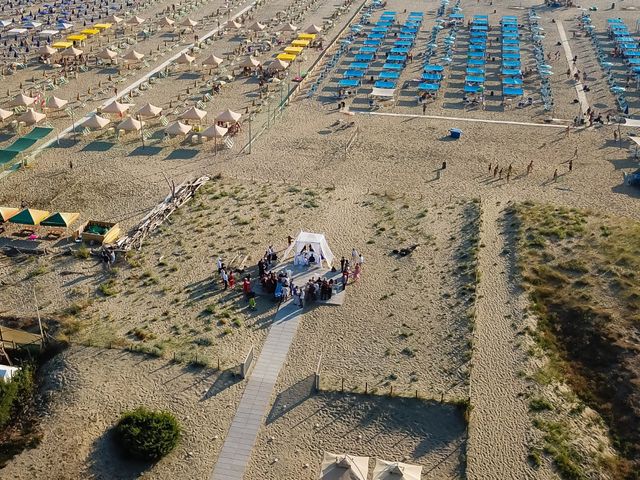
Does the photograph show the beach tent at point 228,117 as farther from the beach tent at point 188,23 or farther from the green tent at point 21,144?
the beach tent at point 188,23

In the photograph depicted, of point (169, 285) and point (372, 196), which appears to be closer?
point (169, 285)

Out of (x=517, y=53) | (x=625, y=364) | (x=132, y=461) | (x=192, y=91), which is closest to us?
(x=132, y=461)

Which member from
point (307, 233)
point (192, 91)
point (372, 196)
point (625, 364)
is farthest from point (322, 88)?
point (625, 364)

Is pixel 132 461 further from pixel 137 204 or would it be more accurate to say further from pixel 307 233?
pixel 137 204

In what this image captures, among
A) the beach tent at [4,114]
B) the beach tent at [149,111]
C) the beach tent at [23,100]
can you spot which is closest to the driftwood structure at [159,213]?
the beach tent at [149,111]

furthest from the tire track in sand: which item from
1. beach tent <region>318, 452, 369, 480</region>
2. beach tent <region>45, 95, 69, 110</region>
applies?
beach tent <region>45, 95, 69, 110</region>

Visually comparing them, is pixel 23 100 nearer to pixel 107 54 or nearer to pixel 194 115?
→ pixel 107 54

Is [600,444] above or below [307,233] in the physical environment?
below
